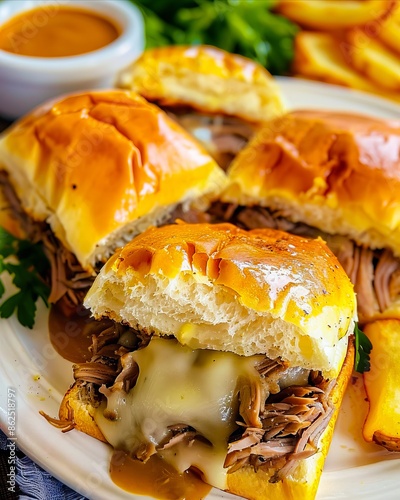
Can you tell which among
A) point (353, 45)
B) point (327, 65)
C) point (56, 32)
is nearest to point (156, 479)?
point (56, 32)

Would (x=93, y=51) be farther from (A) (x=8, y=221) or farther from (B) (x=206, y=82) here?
(A) (x=8, y=221)

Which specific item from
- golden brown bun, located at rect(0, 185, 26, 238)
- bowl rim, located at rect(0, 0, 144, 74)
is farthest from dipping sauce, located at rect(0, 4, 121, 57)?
golden brown bun, located at rect(0, 185, 26, 238)

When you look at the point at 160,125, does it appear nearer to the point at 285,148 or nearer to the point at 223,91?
the point at 285,148

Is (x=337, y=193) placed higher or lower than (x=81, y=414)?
higher

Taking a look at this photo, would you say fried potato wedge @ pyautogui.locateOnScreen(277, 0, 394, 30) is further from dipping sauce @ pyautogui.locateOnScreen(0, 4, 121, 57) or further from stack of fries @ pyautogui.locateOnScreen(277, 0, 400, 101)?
dipping sauce @ pyautogui.locateOnScreen(0, 4, 121, 57)

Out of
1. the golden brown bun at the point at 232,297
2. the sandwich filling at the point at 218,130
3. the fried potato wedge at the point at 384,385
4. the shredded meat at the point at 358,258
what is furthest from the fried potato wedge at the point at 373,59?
the golden brown bun at the point at 232,297

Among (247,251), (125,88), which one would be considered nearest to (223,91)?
(125,88)

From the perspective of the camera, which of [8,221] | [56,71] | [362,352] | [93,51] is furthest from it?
[93,51]

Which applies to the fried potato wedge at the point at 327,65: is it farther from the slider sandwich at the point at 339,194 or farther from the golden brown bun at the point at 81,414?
the golden brown bun at the point at 81,414
